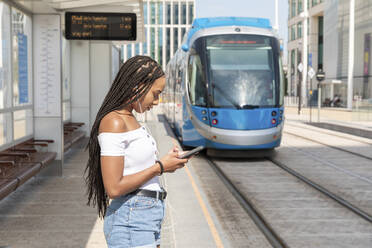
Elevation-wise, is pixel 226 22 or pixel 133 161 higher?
pixel 226 22

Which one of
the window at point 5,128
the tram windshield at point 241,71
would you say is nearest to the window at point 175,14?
the tram windshield at point 241,71

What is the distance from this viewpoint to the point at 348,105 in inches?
1816

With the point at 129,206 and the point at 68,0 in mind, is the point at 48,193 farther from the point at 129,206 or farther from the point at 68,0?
the point at 129,206

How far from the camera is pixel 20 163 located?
8.23 meters

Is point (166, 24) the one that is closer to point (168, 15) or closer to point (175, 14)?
point (168, 15)

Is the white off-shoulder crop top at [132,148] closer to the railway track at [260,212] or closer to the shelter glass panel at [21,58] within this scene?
the railway track at [260,212]

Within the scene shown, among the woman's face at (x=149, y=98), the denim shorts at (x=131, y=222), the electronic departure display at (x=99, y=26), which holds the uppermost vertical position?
the electronic departure display at (x=99, y=26)

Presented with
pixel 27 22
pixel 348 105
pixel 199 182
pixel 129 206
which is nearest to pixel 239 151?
pixel 199 182

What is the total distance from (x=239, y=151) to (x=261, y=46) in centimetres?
255

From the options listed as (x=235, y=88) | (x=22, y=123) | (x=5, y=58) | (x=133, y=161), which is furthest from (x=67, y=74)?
(x=133, y=161)

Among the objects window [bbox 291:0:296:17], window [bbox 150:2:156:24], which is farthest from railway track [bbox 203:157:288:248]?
window [bbox 150:2:156:24]

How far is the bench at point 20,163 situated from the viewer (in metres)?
6.70

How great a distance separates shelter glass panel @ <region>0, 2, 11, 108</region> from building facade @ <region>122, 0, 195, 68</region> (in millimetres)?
120060

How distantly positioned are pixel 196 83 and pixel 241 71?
110 cm
